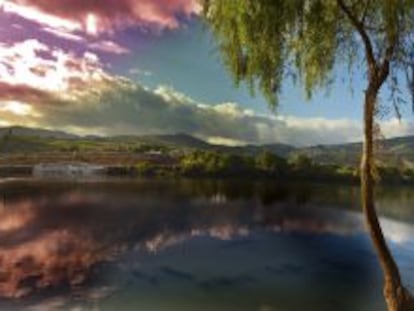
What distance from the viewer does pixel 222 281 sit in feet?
96.5

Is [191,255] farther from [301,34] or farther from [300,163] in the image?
[300,163]

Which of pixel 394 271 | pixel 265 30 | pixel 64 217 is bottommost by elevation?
pixel 64 217

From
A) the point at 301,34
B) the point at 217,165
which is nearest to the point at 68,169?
the point at 217,165

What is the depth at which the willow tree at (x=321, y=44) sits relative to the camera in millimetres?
12609

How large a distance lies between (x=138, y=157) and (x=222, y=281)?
160658 mm

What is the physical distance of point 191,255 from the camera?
119 feet

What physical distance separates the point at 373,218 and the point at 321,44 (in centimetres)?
393

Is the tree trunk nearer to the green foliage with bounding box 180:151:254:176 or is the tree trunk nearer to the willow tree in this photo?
the willow tree

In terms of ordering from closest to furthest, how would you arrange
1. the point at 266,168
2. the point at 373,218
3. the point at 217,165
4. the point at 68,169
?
the point at 373,218 → the point at 266,168 → the point at 217,165 → the point at 68,169

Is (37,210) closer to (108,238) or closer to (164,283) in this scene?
(108,238)

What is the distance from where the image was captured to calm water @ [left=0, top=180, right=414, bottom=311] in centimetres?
2605

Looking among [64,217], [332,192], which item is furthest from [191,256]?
[332,192]

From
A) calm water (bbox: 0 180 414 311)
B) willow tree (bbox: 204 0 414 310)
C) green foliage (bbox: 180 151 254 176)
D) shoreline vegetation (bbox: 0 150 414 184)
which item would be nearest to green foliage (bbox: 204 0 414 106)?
willow tree (bbox: 204 0 414 310)

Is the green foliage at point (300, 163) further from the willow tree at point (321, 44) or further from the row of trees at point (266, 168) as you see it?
the willow tree at point (321, 44)
